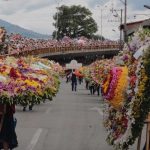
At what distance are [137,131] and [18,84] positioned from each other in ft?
7.44

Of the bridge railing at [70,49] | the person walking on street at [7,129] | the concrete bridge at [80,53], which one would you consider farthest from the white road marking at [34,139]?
the concrete bridge at [80,53]

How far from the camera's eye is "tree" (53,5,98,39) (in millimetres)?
155750

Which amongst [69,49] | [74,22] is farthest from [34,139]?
[74,22]

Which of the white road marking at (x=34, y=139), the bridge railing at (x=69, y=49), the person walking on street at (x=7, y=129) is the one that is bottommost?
the bridge railing at (x=69, y=49)

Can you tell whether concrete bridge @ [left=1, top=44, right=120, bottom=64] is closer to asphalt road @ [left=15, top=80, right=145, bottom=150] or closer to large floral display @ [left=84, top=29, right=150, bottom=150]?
asphalt road @ [left=15, top=80, right=145, bottom=150]

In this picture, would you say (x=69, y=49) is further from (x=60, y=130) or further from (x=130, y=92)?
(x=130, y=92)

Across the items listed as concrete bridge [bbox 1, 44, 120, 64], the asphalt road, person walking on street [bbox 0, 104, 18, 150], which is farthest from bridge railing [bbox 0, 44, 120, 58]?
person walking on street [bbox 0, 104, 18, 150]

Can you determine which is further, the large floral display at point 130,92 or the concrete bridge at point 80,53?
the concrete bridge at point 80,53

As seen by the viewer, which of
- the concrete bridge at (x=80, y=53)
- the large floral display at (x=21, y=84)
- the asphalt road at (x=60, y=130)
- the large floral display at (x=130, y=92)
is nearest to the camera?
the large floral display at (x=130, y=92)

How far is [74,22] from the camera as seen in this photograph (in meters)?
158

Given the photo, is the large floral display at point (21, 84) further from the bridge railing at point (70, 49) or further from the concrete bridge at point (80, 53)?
the concrete bridge at point (80, 53)

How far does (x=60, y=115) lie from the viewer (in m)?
25.5

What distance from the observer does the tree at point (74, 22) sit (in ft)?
511

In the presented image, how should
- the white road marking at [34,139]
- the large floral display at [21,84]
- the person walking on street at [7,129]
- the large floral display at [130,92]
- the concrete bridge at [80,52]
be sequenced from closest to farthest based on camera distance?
the large floral display at [130,92]
the large floral display at [21,84]
the person walking on street at [7,129]
the white road marking at [34,139]
the concrete bridge at [80,52]
